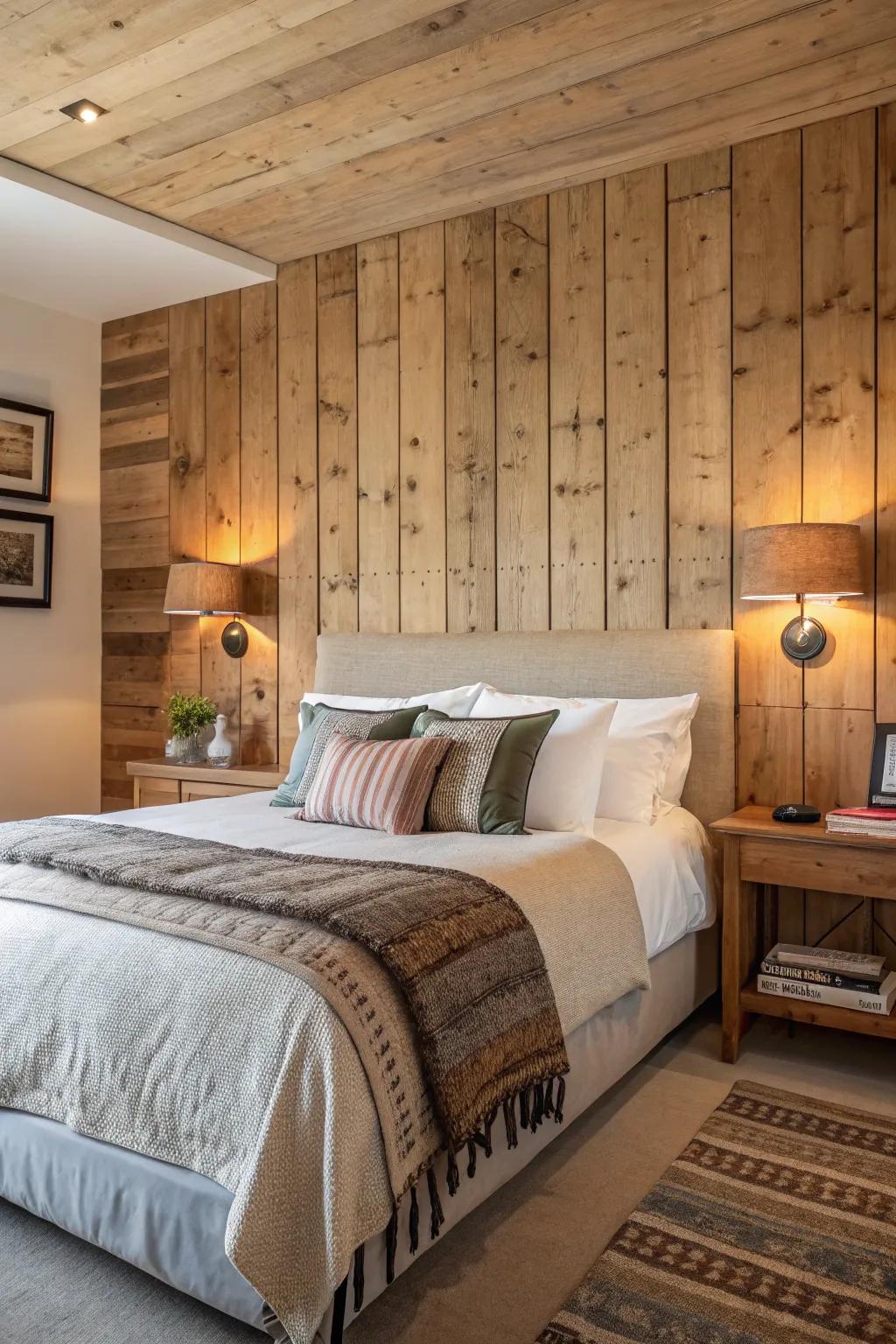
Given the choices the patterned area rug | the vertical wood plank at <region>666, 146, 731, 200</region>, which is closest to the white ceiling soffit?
the vertical wood plank at <region>666, 146, 731, 200</region>

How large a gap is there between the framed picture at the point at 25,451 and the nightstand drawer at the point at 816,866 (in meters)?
3.48

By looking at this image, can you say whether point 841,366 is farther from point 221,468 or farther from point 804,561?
point 221,468

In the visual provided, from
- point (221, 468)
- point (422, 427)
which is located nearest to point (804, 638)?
point (422, 427)

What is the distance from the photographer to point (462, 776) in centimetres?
291

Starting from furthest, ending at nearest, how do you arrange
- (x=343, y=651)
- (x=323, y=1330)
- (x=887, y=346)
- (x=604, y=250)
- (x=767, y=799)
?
(x=343, y=651)
(x=604, y=250)
(x=767, y=799)
(x=887, y=346)
(x=323, y=1330)

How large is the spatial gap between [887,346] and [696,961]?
196 centimetres

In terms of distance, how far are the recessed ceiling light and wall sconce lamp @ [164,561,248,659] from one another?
1.70 metres

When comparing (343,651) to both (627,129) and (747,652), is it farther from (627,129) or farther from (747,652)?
(627,129)

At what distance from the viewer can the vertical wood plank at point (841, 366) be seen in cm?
314

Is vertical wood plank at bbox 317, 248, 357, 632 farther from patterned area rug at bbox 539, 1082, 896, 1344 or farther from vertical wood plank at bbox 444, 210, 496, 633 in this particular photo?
patterned area rug at bbox 539, 1082, 896, 1344

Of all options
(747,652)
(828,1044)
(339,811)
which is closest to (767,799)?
(747,652)

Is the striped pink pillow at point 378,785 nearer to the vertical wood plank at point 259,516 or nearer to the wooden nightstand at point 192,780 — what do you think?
the wooden nightstand at point 192,780

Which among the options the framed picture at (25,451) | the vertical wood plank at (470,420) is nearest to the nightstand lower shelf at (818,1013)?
the vertical wood plank at (470,420)

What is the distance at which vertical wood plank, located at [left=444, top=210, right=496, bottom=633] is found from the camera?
152 inches
